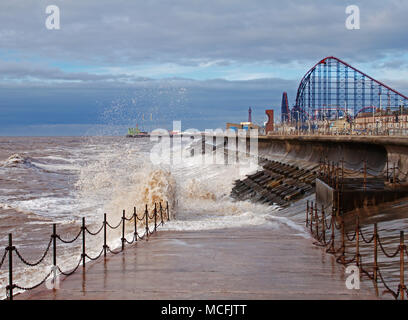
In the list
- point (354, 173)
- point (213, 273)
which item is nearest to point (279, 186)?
point (354, 173)

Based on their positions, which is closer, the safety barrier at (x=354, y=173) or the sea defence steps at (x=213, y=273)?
the sea defence steps at (x=213, y=273)

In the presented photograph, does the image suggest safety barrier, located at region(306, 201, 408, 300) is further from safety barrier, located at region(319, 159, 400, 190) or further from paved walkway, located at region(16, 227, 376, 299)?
safety barrier, located at region(319, 159, 400, 190)

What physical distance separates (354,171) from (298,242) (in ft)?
33.2

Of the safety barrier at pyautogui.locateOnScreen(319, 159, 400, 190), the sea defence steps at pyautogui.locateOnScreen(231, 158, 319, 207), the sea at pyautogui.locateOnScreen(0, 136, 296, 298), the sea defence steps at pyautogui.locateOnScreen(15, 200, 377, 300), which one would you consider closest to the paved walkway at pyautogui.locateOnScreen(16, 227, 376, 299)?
the sea defence steps at pyautogui.locateOnScreen(15, 200, 377, 300)

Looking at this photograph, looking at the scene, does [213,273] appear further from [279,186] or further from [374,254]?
[279,186]

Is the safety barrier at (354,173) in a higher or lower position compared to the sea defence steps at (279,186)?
higher

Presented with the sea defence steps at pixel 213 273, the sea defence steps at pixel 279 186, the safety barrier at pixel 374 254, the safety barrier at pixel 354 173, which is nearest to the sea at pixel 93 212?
the sea defence steps at pixel 279 186

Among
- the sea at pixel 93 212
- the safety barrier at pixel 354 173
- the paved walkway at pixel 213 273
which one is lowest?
the sea at pixel 93 212

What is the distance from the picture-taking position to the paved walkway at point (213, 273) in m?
6.36

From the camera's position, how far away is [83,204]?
21.1 m

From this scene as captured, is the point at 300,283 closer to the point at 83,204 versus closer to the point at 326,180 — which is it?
the point at 326,180

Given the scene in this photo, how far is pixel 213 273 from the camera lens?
747 centimetres

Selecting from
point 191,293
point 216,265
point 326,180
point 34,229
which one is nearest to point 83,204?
point 34,229

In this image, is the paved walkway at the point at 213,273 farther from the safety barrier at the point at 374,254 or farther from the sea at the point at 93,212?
the sea at the point at 93,212
